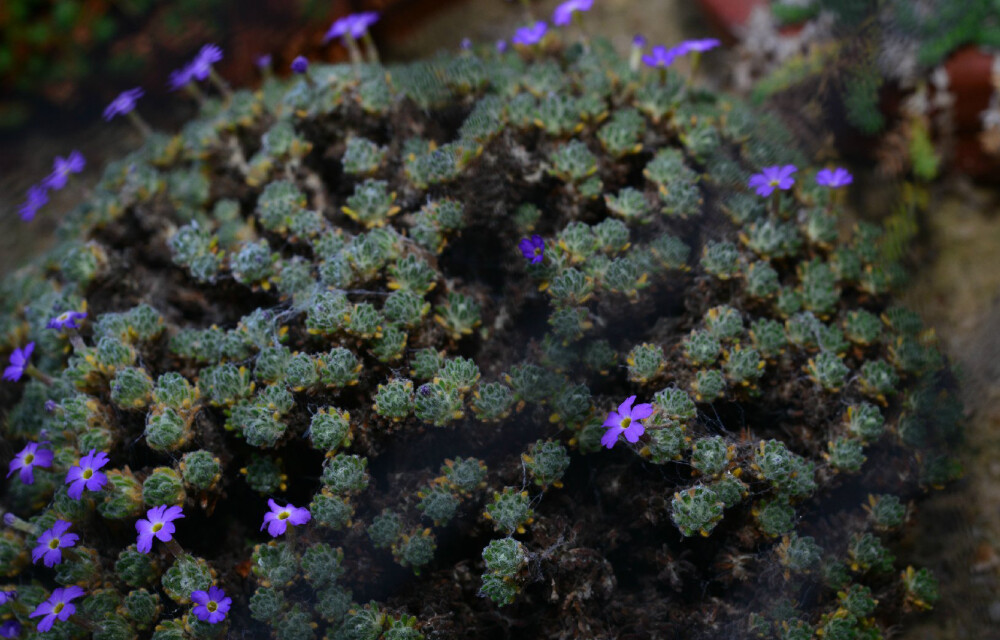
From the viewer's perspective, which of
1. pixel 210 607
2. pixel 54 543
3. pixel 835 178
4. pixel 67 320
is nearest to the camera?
pixel 210 607

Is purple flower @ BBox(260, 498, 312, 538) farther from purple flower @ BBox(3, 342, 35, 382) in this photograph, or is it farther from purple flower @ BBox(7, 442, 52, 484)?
purple flower @ BBox(3, 342, 35, 382)

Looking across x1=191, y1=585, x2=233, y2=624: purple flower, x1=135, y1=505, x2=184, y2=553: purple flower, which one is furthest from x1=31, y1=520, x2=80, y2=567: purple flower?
x1=191, y1=585, x2=233, y2=624: purple flower

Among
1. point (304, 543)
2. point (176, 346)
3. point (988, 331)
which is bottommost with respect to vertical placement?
point (988, 331)

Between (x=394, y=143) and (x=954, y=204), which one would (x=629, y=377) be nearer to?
(x=394, y=143)

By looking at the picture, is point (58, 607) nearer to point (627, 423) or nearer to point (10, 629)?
point (10, 629)

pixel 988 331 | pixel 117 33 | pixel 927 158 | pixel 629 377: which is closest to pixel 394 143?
pixel 629 377

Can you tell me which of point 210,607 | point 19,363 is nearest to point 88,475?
point 210,607

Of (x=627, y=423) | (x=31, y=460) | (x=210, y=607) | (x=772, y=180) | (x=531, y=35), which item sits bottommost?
(x=627, y=423)
